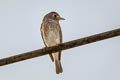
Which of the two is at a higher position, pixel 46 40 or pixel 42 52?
pixel 42 52

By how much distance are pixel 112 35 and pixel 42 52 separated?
54 centimetres

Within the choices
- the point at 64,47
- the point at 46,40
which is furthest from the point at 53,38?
the point at 64,47

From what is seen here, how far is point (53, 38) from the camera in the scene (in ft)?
17.0

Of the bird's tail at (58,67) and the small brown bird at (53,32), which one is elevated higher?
the small brown bird at (53,32)

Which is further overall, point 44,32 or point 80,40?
point 44,32

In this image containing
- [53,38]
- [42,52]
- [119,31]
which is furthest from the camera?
[53,38]

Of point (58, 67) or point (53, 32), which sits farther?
point (53, 32)

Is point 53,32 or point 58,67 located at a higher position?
point 53,32

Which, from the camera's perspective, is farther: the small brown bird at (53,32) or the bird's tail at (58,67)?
the small brown bird at (53,32)

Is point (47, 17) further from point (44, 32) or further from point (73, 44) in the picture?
point (73, 44)

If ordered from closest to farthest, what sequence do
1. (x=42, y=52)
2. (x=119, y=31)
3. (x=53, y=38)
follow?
(x=119, y=31) < (x=42, y=52) < (x=53, y=38)

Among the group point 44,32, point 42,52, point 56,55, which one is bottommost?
point 56,55

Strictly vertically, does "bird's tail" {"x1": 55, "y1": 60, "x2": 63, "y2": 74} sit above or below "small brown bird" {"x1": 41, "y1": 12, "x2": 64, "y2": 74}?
below

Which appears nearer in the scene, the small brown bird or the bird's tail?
the bird's tail
